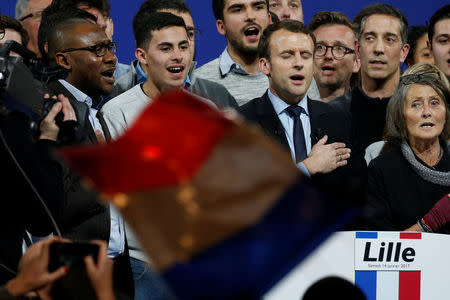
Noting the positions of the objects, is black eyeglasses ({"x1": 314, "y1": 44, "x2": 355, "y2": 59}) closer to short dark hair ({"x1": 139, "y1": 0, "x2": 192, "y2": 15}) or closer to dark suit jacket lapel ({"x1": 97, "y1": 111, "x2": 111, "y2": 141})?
short dark hair ({"x1": 139, "y1": 0, "x2": 192, "y2": 15})

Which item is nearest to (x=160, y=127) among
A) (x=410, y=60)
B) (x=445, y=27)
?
(x=445, y=27)

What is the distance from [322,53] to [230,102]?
3.03 feet

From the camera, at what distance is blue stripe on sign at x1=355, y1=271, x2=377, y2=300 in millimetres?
3180

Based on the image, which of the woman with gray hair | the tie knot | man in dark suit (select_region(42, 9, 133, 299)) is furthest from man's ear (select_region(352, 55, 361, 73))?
man in dark suit (select_region(42, 9, 133, 299))

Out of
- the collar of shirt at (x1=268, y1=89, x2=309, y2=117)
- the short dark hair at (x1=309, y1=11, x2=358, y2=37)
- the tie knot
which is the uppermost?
the short dark hair at (x1=309, y1=11, x2=358, y2=37)

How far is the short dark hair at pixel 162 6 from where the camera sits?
4.38m

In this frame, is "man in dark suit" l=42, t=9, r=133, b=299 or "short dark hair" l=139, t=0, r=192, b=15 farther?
"short dark hair" l=139, t=0, r=192, b=15

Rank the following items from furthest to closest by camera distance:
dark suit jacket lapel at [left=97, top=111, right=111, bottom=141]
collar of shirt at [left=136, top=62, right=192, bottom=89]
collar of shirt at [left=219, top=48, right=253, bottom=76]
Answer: collar of shirt at [left=219, top=48, right=253, bottom=76] → collar of shirt at [left=136, top=62, right=192, bottom=89] → dark suit jacket lapel at [left=97, top=111, right=111, bottom=141]

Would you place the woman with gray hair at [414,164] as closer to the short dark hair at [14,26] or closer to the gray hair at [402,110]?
the gray hair at [402,110]

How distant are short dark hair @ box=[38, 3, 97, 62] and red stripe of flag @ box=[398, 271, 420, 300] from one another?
187 cm

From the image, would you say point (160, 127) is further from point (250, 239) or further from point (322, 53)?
point (322, 53)

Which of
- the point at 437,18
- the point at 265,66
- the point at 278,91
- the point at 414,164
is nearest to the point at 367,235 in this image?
the point at 414,164

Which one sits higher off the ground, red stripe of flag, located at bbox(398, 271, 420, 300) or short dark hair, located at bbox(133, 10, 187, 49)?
short dark hair, located at bbox(133, 10, 187, 49)

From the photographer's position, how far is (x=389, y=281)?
319cm
